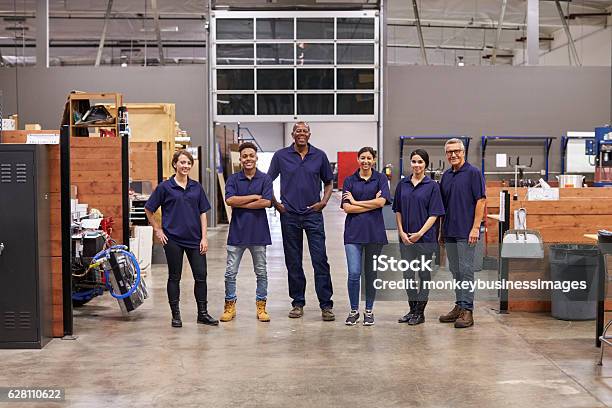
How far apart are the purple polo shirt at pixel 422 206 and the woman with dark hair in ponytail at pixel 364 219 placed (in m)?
0.17

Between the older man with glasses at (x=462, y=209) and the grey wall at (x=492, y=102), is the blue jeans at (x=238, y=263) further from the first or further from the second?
the grey wall at (x=492, y=102)

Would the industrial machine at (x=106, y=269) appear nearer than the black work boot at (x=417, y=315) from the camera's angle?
No

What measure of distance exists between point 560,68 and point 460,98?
7.03 feet

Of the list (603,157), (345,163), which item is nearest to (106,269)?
(603,157)

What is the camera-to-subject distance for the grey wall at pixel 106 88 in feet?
50.8

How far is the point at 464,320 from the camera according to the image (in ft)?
20.1

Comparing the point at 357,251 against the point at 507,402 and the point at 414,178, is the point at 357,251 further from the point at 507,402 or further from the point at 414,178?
the point at 507,402

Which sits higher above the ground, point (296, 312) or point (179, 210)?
point (179, 210)

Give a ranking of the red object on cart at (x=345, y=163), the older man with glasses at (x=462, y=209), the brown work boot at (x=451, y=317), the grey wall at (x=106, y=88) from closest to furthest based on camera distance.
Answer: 1. the older man with glasses at (x=462, y=209)
2. the brown work boot at (x=451, y=317)
3. the grey wall at (x=106, y=88)
4. the red object on cart at (x=345, y=163)

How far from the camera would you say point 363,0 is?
16219 millimetres

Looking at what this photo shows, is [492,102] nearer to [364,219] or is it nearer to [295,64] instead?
[295,64]

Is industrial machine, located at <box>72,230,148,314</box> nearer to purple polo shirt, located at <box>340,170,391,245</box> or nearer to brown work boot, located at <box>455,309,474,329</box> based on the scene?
purple polo shirt, located at <box>340,170,391,245</box>

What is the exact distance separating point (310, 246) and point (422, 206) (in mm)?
996

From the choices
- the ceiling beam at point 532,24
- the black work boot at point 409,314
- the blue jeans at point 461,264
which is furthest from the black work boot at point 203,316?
the ceiling beam at point 532,24
